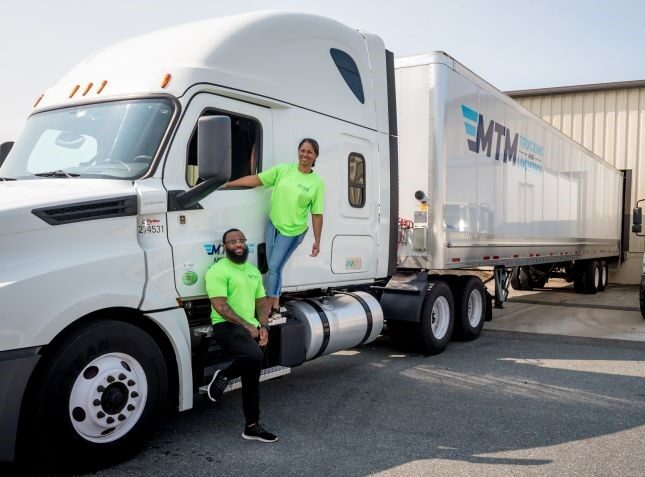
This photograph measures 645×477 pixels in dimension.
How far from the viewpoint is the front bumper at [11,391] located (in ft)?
11.5

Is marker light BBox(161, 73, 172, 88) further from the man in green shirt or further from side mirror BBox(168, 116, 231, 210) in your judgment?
the man in green shirt

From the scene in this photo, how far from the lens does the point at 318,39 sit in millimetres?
6211

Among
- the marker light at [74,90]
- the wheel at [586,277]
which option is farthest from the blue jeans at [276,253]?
the wheel at [586,277]

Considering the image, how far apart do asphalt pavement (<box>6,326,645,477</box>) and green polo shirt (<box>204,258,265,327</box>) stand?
0.95 m

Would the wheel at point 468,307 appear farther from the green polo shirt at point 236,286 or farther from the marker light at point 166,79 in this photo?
the marker light at point 166,79

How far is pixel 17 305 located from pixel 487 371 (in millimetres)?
5229

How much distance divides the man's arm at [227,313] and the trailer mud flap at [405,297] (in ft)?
10.8

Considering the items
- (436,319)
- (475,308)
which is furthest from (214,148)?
(475,308)

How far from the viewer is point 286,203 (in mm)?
5383

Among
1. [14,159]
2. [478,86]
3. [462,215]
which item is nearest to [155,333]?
[14,159]

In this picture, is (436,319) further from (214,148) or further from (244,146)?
(214,148)

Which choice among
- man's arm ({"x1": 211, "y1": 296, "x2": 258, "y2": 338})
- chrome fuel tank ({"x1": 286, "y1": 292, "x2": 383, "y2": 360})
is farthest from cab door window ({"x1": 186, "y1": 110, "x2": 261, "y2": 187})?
chrome fuel tank ({"x1": 286, "y1": 292, "x2": 383, "y2": 360})

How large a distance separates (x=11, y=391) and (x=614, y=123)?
21.5 m

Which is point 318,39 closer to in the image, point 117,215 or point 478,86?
point 117,215
